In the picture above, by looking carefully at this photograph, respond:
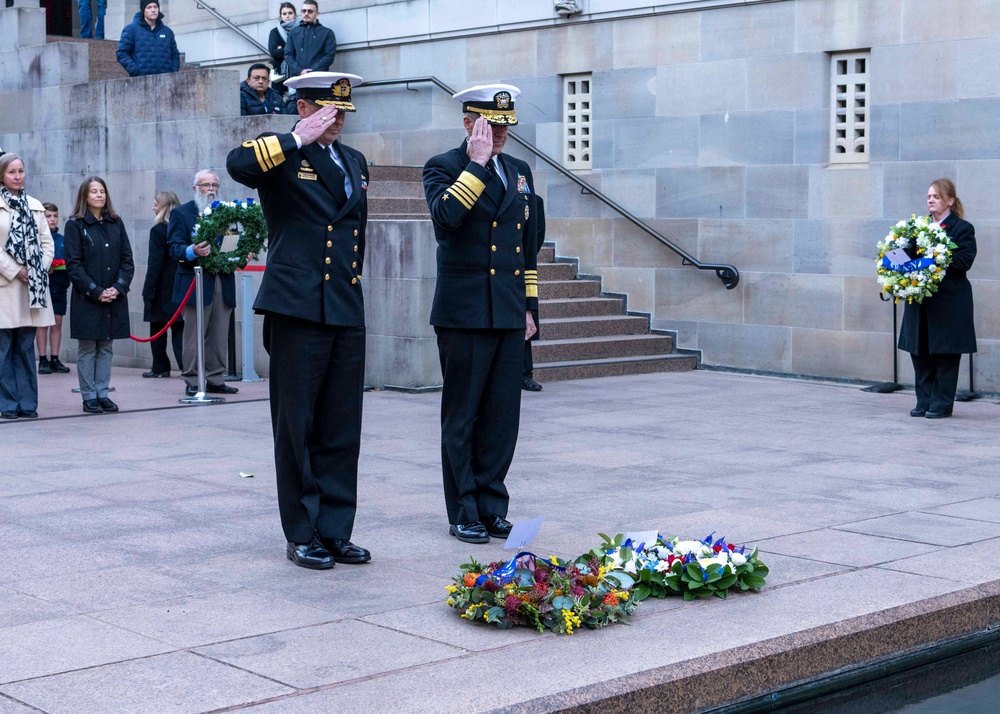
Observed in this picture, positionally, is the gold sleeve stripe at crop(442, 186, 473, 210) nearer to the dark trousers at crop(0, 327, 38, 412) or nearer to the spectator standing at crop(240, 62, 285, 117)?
the dark trousers at crop(0, 327, 38, 412)

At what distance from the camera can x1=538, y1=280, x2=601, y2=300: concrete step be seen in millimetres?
15070

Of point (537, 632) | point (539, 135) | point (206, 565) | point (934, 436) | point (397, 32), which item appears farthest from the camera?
point (397, 32)

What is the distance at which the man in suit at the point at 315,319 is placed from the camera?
234 inches

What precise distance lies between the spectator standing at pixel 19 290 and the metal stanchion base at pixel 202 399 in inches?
54.5

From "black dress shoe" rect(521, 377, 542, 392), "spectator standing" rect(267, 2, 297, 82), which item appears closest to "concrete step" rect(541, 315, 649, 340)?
"black dress shoe" rect(521, 377, 542, 392)

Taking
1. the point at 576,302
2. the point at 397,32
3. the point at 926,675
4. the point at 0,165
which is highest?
the point at 397,32

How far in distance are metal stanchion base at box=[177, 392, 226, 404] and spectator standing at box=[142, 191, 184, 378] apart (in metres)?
1.63

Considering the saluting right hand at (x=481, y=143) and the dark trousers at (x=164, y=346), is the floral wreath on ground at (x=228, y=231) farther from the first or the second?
the saluting right hand at (x=481, y=143)

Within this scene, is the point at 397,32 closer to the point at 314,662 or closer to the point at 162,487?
the point at 162,487

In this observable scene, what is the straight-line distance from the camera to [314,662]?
459cm

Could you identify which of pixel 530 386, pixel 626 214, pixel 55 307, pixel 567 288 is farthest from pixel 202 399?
pixel 626 214

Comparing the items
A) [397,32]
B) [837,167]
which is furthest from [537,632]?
[397,32]

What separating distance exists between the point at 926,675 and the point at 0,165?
825 centimetres

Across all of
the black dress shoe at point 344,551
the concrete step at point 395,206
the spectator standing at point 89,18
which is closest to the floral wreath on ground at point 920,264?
the concrete step at point 395,206
